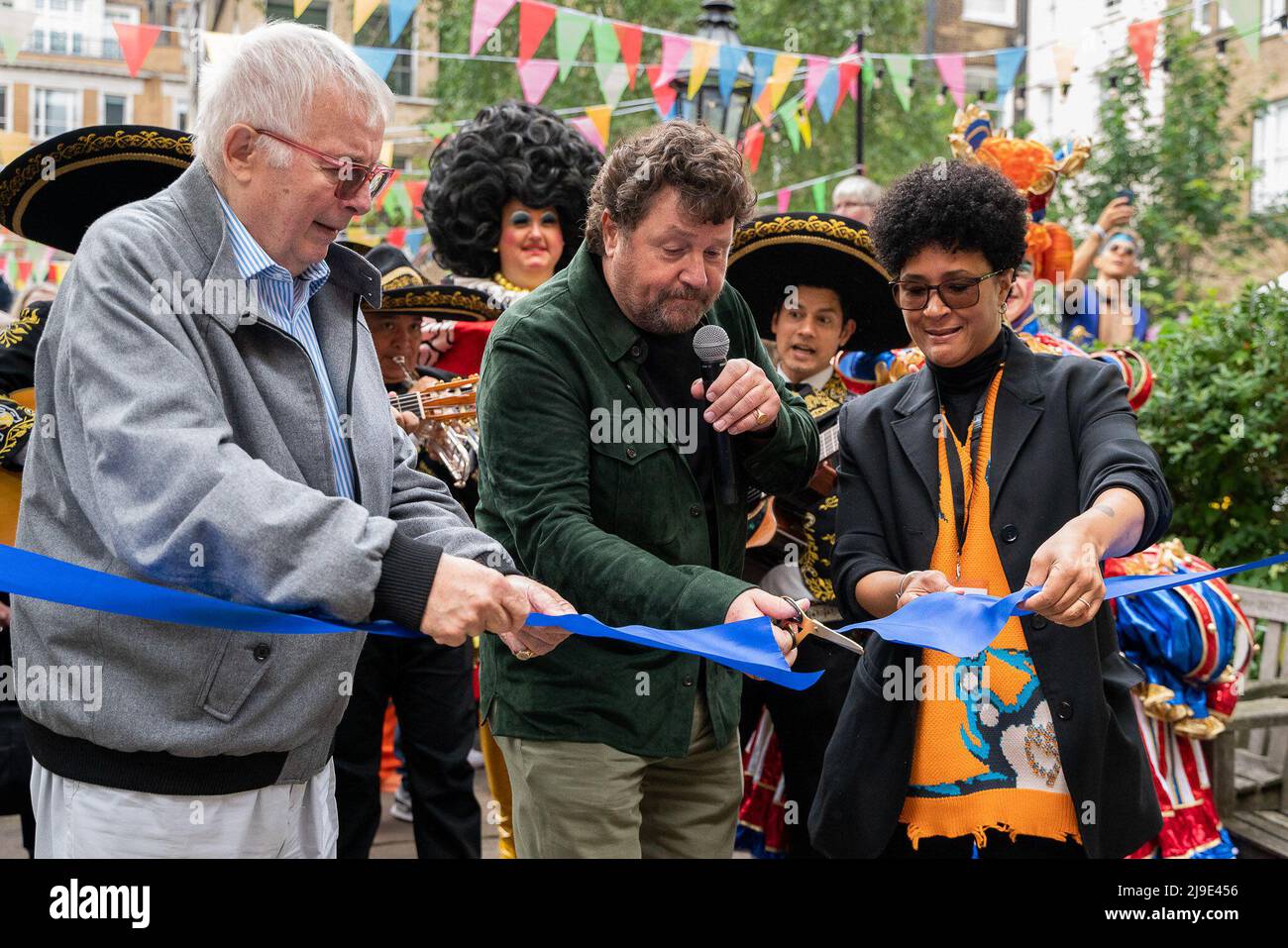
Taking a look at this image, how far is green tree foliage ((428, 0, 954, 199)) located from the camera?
20.2 m

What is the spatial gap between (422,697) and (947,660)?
90.2 inches

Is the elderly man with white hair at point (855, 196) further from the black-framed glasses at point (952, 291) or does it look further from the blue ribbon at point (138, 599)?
the blue ribbon at point (138, 599)

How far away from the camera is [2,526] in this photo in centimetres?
375

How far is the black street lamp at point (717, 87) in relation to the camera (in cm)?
909

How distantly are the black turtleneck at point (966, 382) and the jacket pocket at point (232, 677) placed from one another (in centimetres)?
167

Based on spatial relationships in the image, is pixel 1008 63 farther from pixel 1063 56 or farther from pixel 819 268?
pixel 819 268

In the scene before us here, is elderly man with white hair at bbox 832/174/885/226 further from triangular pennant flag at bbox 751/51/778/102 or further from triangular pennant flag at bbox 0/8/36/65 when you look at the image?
triangular pennant flag at bbox 0/8/36/65

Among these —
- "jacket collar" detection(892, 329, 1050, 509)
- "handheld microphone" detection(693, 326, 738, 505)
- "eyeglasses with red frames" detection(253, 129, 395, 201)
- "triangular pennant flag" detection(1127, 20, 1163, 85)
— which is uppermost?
"triangular pennant flag" detection(1127, 20, 1163, 85)

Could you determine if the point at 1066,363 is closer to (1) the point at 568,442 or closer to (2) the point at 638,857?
(1) the point at 568,442

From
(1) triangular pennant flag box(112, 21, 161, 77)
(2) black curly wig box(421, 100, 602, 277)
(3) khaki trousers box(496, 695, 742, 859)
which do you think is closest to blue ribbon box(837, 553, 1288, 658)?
(3) khaki trousers box(496, 695, 742, 859)

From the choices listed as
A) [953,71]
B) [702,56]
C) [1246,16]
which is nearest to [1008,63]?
[953,71]

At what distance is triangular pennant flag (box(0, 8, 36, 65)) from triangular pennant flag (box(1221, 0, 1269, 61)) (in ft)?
25.0

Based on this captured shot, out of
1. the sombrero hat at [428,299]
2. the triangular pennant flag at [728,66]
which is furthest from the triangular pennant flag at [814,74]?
the sombrero hat at [428,299]
